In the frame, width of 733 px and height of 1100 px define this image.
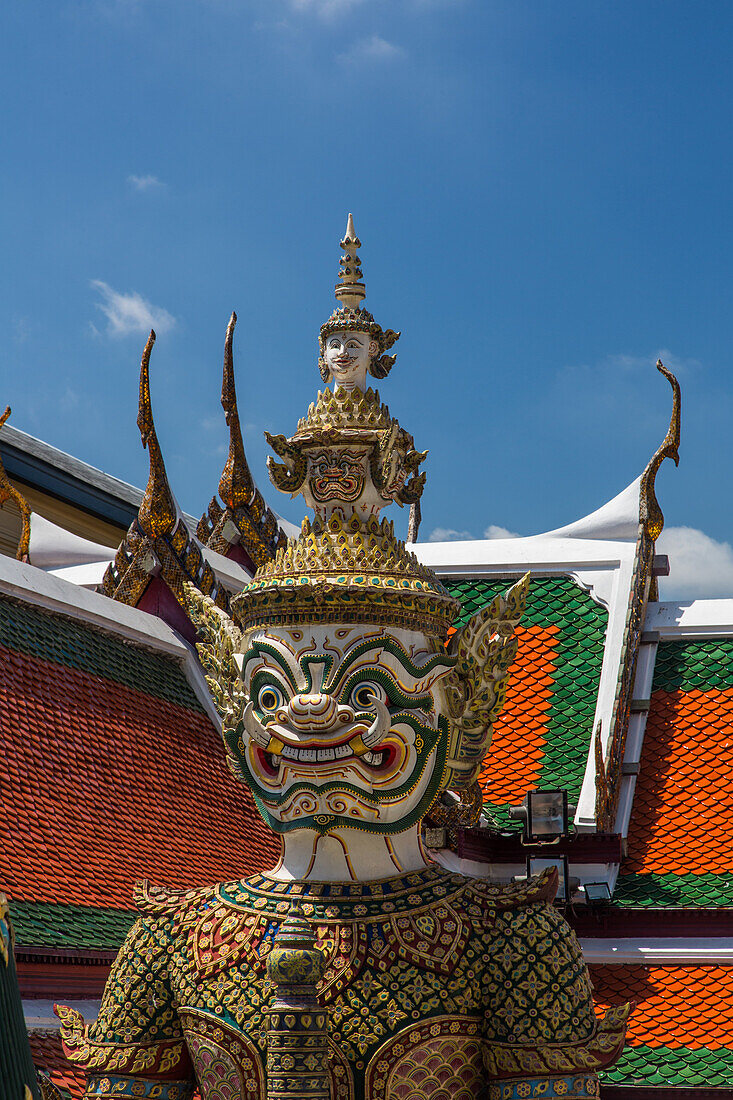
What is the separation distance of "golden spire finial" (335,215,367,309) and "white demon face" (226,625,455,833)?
1409mm

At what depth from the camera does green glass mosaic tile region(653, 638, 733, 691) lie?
9.60 metres

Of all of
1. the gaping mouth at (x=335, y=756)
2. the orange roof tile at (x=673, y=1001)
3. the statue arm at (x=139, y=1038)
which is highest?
the gaping mouth at (x=335, y=756)

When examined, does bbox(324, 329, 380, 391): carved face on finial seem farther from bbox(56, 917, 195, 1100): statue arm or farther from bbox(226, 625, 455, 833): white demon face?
bbox(56, 917, 195, 1100): statue arm

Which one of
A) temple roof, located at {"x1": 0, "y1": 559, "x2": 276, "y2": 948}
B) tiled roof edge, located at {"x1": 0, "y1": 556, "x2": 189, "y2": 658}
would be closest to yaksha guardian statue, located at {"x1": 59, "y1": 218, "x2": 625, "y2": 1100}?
temple roof, located at {"x1": 0, "y1": 559, "x2": 276, "y2": 948}

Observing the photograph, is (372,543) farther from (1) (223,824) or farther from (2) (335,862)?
(1) (223,824)

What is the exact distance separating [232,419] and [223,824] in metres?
4.06

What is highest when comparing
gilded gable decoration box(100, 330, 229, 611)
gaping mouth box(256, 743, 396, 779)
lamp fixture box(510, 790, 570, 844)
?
gilded gable decoration box(100, 330, 229, 611)

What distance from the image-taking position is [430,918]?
4.52 m

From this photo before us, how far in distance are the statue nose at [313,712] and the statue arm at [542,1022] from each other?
2.65 feet

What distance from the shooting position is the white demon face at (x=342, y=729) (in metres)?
4.60

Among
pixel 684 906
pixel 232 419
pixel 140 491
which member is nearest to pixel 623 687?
pixel 684 906

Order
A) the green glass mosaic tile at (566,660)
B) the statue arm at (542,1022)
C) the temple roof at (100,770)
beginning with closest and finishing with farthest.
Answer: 1. the statue arm at (542,1022)
2. the temple roof at (100,770)
3. the green glass mosaic tile at (566,660)

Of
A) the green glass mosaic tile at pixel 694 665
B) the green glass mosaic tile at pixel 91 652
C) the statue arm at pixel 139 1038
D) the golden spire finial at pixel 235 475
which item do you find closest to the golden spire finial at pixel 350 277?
the statue arm at pixel 139 1038

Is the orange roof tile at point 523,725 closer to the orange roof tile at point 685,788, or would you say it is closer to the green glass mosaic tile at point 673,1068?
the orange roof tile at point 685,788
